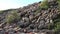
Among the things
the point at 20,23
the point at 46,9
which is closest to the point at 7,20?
the point at 20,23

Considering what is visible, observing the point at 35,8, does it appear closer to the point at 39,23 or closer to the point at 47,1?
the point at 47,1

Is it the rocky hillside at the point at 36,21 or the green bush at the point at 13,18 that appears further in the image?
the green bush at the point at 13,18

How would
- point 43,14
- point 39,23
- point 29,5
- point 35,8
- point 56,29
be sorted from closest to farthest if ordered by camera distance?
point 56,29
point 39,23
point 43,14
point 35,8
point 29,5

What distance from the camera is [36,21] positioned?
2697cm

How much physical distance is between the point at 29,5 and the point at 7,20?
17.9 feet

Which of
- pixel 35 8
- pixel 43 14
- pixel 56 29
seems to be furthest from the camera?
pixel 35 8

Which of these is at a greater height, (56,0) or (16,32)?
(56,0)

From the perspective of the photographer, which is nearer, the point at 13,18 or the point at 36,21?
the point at 36,21

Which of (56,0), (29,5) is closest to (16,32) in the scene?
(56,0)

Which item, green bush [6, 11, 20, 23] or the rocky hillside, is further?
green bush [6, 11, 20, 23]

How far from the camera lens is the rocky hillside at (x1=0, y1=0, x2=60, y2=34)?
24700 millimetres

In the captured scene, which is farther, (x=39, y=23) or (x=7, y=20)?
(x=7, y=20)

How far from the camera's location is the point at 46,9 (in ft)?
94.3

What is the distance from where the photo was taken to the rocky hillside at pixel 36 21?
81.0 feet
